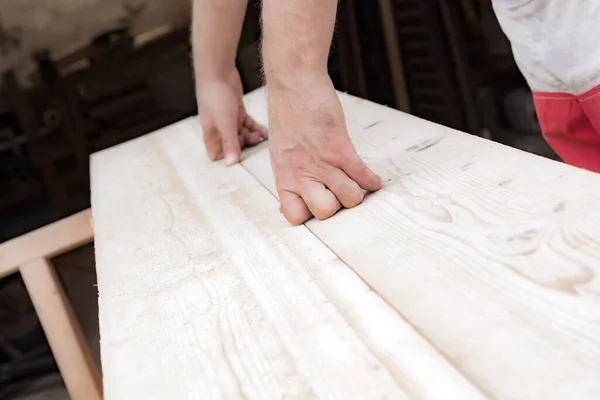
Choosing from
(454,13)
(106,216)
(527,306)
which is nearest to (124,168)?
(106,216)

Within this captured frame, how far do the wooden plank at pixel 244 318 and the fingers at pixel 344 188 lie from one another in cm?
6

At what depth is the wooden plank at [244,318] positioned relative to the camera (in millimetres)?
385

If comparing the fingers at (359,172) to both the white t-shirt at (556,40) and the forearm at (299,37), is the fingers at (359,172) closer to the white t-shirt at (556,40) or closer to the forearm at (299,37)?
the forearm at (299,37)

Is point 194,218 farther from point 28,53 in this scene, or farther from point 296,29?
point 28,53

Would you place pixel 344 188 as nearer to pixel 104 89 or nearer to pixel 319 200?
pixel 319 200

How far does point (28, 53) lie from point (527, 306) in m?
1.75

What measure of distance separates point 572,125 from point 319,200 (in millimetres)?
451

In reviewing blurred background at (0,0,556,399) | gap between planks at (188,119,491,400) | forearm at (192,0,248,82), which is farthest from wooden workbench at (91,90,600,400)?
blurred background at (0,0,556,399)

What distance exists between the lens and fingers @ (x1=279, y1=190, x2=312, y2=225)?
0.65 meters

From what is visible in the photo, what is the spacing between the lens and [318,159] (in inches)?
25.9

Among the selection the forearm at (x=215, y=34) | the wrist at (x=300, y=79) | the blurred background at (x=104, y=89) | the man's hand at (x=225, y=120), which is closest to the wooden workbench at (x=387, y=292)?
the wrist at (x=300, y=79)

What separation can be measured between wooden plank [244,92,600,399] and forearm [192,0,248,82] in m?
0.48

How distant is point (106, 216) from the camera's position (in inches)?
35.6

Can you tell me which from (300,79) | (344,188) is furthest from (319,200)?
(300,79)
